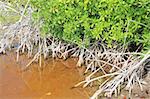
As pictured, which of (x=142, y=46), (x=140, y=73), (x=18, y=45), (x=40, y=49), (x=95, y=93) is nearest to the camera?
(x=95, y=93)

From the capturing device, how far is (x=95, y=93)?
5.59 m

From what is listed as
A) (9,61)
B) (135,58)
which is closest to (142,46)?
(135,58)

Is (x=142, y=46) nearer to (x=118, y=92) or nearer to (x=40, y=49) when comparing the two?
(x=118, y=92)

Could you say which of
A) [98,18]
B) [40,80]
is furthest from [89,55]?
[40,80]

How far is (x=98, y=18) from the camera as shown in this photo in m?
6.26

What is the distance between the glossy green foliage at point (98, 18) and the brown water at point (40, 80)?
54cm

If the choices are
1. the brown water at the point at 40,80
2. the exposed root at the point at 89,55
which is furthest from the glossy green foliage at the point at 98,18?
the brown water at the point at 40,80

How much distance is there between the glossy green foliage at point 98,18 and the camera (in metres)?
5.84

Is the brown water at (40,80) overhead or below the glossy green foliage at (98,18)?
below

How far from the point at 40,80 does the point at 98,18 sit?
1353mm

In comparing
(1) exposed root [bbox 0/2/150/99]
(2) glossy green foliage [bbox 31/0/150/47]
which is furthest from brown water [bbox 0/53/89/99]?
(2) glossy green foliage [bbox 31/0/150/47]

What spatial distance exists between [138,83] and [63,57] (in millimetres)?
1679

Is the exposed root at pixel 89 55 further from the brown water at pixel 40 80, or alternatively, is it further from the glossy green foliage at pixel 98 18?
the glossy green foliage at pixel 98 18

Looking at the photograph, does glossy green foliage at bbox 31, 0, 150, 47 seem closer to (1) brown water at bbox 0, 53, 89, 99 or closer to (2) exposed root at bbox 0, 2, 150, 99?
(2) exposed root at bbox 0, 2, 150, 99
